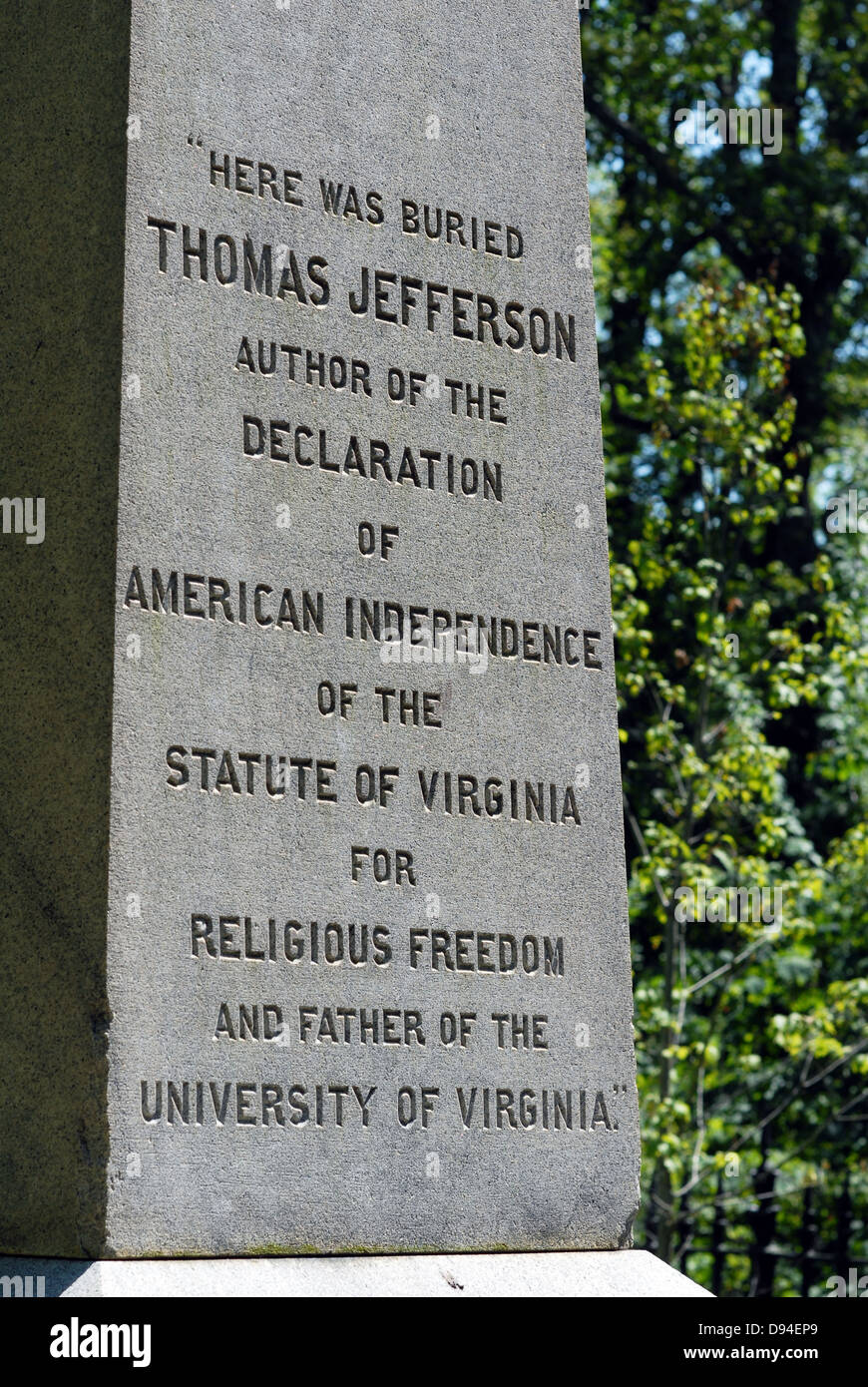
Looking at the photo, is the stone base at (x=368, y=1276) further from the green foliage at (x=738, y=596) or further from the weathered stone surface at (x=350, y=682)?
the green foliage at (x=738, y=596)

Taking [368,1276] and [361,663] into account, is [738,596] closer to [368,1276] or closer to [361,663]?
[361,663]

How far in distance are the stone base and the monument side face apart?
6cm

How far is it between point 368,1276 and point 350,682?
1347mm

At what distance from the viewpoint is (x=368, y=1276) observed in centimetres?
442

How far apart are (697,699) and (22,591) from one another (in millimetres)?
7947

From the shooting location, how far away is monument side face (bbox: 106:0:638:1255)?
4402 millimetres

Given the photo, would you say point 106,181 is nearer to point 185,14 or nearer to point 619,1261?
point 185,14

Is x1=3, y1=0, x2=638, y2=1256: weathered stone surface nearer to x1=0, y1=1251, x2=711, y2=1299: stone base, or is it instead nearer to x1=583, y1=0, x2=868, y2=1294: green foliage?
x1=0, y1=1251, x2=711, y2=1299: stone base

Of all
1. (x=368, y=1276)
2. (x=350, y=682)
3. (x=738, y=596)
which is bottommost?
(x=368, y=1276)

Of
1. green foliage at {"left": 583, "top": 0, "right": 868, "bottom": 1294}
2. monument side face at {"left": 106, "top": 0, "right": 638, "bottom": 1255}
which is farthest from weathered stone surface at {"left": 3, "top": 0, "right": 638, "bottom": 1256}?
green foliage at {"left": 583, "top": 0, "right": 868, "bottom": 1294}

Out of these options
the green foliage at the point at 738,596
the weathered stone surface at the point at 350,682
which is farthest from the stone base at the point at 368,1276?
the green foliage at the point at 738,596

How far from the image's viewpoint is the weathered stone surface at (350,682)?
436 cm

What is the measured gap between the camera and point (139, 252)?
459cm

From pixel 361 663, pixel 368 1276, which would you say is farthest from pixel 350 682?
pixel 368 1276
